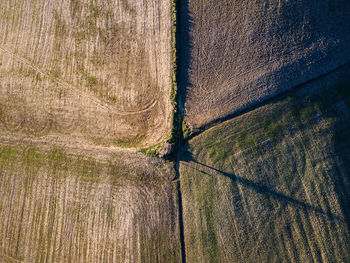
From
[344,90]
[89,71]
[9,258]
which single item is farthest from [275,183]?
[9,258]

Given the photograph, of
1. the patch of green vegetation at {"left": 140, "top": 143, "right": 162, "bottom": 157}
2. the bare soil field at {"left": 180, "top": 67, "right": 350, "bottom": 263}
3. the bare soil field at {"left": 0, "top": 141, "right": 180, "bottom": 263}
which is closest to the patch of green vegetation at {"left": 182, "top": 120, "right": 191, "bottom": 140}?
the bare soil field at {"left": 180, "top": 67, "right": 350, "bottom": 263}

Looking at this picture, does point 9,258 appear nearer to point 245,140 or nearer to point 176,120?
point 176,120

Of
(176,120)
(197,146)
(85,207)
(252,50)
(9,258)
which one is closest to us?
(197,146)

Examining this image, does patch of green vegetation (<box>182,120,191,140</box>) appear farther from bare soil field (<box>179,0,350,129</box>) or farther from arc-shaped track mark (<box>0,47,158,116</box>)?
arc-shaped track mark (<box>0,47,158,116</box>)

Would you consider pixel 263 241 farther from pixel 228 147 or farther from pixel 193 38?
pixel 193 38

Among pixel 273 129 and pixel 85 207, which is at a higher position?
pixel 273 129

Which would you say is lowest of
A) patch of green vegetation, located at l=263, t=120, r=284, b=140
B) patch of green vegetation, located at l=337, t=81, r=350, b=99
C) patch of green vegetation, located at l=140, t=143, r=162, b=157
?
patch of green vegetation, located at l=140, t=143, r=162, b=157

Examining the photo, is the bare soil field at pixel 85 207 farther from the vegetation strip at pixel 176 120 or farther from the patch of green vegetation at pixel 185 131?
the patch of green vegetation at pixel 185 131
